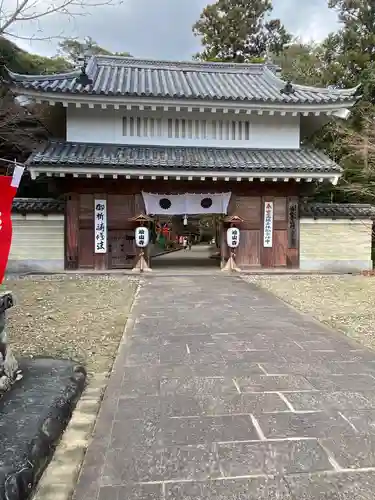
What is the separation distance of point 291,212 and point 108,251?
6.19m

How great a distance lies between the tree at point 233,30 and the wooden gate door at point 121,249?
27.2 metres

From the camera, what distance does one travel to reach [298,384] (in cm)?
372

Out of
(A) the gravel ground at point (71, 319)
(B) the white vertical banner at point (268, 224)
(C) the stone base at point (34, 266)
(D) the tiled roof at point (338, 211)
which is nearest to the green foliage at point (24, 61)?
(C) the stone base at point (34, 266)

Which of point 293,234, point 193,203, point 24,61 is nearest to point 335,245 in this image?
point 293,234

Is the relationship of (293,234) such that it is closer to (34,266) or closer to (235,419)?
(34,266)

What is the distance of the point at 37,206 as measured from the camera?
42.8 ft

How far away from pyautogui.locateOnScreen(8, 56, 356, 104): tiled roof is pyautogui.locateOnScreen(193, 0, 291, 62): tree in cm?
1966

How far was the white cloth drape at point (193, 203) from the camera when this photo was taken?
1337 centimetres

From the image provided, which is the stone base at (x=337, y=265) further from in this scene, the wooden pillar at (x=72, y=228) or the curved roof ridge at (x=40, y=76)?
the curved roof ridge at (x=40, y=76)

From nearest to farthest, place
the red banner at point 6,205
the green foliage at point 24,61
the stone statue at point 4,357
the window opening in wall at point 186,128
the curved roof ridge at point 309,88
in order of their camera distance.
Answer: the red banner at point 6,205 → the stone statue at point 4,357 → the window opening in wall at point 186,128 → the curved roof ridge at point 309,88 → the green foliage at point 24,61

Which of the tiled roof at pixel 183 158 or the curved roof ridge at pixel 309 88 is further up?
the curved roof ridge at pixel 309 88

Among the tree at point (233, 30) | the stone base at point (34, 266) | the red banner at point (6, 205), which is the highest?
the tree at point (233, 30)

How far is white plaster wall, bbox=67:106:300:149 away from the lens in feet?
44.4

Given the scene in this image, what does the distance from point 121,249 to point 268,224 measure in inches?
194
